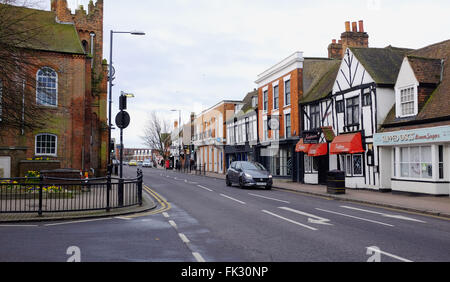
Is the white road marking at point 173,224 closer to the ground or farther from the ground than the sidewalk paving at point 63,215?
closer to the ground

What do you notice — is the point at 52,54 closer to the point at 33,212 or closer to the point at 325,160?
the point at 33,212

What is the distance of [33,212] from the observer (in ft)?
39.3

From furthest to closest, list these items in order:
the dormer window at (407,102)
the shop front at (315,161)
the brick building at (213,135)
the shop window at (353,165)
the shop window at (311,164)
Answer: the brick building at (213,135) → the shop window at (311,164) → the shop front at (315,161) → the shop window at (353,165) → the dormer window at (407,102)

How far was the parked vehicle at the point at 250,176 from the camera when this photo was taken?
2392 cm

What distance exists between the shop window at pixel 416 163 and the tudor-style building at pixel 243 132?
19.5 meters

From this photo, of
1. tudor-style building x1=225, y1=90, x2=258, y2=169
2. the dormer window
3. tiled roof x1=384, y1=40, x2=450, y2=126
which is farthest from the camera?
tudor-style building x1=225, y1=90, x2=258, y2=169

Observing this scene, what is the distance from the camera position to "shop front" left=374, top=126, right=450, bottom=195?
725 inches

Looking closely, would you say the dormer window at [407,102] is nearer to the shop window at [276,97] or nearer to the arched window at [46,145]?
the shop window at [276,97]

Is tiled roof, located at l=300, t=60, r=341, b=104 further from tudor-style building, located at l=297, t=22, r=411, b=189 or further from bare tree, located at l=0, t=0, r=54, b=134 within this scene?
bare tree, located at l=0, t=0, r=54, b=134

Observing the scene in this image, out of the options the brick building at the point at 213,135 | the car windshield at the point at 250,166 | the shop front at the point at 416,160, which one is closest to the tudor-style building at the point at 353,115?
the shop front at the point at 416,160

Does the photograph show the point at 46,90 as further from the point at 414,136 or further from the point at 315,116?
the point at 315,116

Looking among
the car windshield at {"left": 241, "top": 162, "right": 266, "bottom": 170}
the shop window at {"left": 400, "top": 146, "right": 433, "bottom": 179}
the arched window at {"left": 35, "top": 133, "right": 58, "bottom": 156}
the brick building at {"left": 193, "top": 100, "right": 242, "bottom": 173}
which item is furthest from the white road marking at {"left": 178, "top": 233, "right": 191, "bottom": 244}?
the brick building at {"left": 193, "top": 100, "right": 242, "bottom": 173}

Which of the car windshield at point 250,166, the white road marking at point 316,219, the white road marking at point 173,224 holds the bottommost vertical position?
the white road marking at point 316,219

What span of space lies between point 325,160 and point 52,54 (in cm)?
2050
